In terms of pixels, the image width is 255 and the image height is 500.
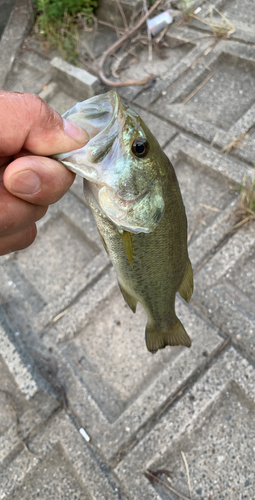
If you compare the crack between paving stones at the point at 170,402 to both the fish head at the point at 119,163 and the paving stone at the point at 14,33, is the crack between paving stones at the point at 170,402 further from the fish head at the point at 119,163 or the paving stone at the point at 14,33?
the paving stone at the point at 14,33

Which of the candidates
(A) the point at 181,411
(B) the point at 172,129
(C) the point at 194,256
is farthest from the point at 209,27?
(A) the point at 181,411

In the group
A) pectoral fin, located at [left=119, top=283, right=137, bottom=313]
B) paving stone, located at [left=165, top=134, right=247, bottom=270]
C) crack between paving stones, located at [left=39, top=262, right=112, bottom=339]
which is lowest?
crack between paving stones, located at [left=39, top=262, right=112, bottom=339]

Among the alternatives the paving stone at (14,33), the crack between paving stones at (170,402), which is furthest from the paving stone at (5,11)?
the crack between paving stones at (170,402)

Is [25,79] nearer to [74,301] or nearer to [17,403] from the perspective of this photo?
[74,301]

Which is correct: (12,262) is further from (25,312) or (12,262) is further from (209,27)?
(209,27)

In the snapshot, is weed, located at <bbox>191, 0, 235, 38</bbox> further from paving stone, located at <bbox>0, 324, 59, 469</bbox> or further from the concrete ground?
paving stone, located at <bbox>0, 324, 59, 469</bbox>

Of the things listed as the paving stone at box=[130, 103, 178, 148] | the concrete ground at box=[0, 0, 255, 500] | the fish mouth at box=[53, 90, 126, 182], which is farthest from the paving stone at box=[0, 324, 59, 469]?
the paving stone at box=[130, 103, 178, 148]
